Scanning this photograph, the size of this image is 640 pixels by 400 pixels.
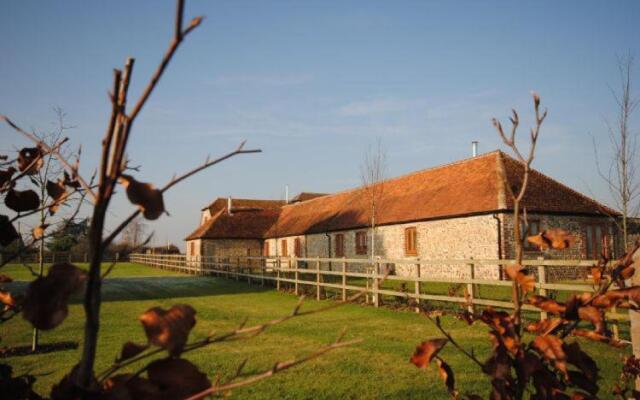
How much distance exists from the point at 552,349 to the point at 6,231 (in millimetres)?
1749

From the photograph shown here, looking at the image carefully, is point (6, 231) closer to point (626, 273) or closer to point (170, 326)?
point (170, 326)

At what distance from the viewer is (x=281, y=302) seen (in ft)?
48.7

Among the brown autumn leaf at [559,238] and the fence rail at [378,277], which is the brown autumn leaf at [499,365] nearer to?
the brown autumn leaf at [559,238]

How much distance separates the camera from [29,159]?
69.4 inches

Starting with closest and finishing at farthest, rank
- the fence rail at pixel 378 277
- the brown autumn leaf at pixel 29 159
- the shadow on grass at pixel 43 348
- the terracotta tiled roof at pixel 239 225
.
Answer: the brown autumn leaf at pixel 29 159, the shadow on grass at pixel 43 348, the fence rail at pixel 378 277, the terracotta tiled roof at pixel 239 225

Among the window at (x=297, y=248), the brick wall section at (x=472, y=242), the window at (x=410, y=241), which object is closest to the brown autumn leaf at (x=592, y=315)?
the brick wall section at (x=472, y=242)

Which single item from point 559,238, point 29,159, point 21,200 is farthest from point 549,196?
point 21,200

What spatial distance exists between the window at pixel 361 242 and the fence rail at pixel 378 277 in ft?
2.83

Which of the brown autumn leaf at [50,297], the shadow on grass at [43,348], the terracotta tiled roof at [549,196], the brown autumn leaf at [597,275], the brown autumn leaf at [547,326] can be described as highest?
the terracotta tiled roof at [549,196]

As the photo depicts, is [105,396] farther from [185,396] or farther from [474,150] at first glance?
[474,150]

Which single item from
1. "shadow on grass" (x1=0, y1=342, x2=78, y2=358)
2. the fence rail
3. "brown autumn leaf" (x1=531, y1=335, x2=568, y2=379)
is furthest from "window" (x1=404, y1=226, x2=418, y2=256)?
"brown autumn leaf" (x1=531, y1=335, x2=568, y2=379)

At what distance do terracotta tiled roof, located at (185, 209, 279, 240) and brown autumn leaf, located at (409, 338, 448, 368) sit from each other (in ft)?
122

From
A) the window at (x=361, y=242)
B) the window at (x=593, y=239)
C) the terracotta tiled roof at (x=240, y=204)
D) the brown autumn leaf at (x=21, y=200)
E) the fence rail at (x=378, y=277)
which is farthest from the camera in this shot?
the terracotta tiled roof at (x=240, y=204)

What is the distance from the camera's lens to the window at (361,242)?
2652 cm
